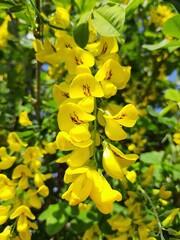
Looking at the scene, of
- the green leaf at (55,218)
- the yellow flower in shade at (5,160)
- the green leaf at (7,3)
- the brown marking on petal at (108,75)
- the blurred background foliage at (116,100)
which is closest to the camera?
the brown marking on petal at (108,75)

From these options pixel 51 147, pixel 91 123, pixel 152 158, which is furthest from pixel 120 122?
pixel 152 158

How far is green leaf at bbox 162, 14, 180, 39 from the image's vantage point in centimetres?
90

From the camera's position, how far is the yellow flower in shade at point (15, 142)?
1293mm

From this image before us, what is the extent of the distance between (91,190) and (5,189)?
0.42 metres

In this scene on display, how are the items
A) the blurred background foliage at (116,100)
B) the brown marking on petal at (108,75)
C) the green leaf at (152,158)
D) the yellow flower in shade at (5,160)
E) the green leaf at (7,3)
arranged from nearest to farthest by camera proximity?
the brown marking on petal at (108,75)
the green leaf at (7,3)
the blurred background foliage at (116,100)
the yellow flower in shade at (5,160)
the green leaf at (152,158)

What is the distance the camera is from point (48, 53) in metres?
1.04

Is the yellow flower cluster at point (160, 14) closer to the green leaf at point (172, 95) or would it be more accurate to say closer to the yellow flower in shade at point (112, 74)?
the green leaf at point (172, 95)

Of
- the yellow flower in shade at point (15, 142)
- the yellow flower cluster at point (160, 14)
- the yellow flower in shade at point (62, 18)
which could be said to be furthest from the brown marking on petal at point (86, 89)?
the yellow flower cluster at point (160, 14)

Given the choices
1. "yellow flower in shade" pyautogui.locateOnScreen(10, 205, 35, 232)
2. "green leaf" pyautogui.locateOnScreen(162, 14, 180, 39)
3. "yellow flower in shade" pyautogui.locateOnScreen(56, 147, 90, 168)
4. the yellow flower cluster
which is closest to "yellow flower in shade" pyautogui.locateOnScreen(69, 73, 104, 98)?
"yellow flower in shade" pyautogui.locateOnScreen(56, 147, 90, 168)

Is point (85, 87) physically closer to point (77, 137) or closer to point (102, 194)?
point (77, 137)

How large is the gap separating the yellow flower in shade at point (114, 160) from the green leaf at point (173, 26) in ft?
0.99

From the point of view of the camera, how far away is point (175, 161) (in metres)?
1.68

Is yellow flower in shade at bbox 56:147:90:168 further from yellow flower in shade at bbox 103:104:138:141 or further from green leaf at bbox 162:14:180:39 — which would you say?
green leaf at bbox 162:14:180:39

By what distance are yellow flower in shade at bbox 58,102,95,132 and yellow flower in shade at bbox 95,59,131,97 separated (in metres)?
0.09
